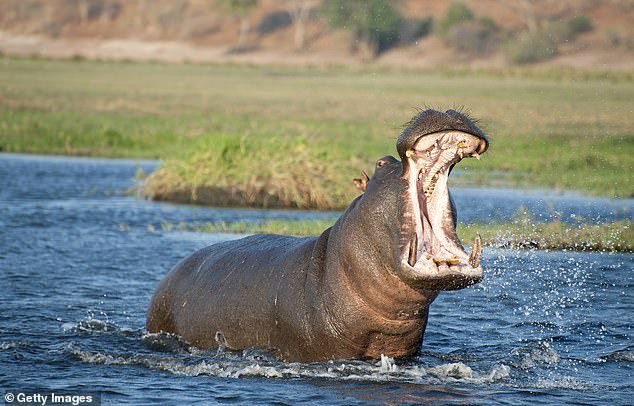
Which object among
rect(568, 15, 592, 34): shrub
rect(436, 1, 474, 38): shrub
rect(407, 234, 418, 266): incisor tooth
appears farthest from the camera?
rect(436, 1, 474, 38): shrub

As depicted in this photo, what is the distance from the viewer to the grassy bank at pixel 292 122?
17.9 meters

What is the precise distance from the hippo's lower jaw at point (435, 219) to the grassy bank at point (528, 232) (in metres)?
5.03

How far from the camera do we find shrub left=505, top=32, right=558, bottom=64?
61344mm

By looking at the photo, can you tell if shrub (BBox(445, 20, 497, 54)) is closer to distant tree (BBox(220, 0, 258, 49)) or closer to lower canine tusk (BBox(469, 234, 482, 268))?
distant tree (BBox(220, 0, 258, 49))

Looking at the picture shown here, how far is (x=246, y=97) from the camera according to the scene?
43.7 m

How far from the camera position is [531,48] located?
61.4m

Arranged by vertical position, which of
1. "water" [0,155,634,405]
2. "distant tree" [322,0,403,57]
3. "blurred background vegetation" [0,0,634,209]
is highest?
"distant tree" [322,0,403,57]

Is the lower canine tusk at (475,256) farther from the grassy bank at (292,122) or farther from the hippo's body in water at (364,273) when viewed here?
the grassy bank at (292,122)

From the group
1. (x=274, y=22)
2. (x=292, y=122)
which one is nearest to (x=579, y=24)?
(x=274, y=22)

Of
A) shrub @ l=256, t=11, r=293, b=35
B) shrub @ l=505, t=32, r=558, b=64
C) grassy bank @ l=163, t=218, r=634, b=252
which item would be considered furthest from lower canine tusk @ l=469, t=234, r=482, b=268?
shrub @ l=256, t=11, r=293, b=35

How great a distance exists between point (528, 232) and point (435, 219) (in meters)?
7.08

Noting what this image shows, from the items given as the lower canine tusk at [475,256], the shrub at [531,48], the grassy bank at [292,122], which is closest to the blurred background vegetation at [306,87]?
the grassy bank at [292,122]

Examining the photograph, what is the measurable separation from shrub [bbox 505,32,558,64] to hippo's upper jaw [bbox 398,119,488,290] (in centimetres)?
5614

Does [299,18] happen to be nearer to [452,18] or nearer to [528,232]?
[452,18]
